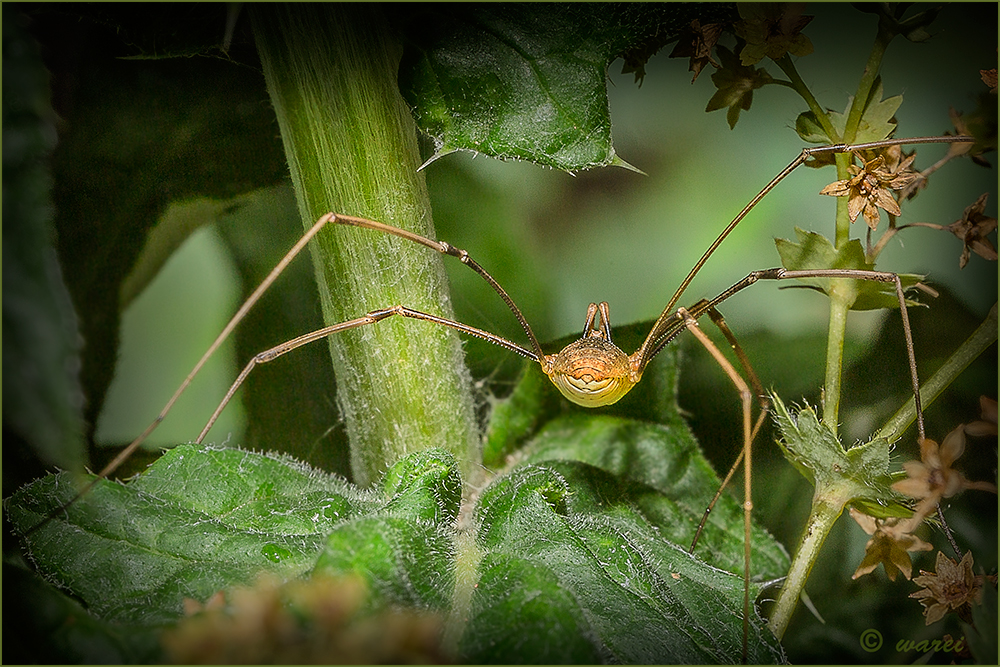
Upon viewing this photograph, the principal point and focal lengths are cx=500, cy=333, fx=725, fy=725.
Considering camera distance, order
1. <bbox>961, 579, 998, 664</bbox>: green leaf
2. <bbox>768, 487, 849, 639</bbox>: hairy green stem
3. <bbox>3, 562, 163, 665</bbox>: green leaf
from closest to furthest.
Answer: <bbox>3, 562, 163, 665</bbox>: green leaf < <bbox>961, 579, 998, 664</bbox>: green leaf < <bbox>768, 487, 849, 639</bbox>: hairy green stem

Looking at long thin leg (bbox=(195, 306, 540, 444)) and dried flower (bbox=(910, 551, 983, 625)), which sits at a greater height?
long thin leg (bbox=(195, 306, 540, 444))

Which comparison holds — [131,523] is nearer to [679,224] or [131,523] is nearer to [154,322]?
[154,322]

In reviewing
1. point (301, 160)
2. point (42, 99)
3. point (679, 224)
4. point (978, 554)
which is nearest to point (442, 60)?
point (301, 160)

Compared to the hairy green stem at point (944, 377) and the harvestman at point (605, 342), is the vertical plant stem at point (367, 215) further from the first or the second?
the hairy green stem at point (944, 377)

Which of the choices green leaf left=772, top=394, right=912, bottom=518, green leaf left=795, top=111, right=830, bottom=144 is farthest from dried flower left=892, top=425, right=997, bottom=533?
green leaf left=795, top=111, right=830, bottom=144

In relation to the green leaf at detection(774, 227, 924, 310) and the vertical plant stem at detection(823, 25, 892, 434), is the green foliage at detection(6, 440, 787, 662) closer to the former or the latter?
the vertical plant stem at detection(823, 25, 892, 434)

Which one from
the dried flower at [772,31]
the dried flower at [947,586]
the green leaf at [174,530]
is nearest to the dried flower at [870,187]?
the dried flower at [772,31]

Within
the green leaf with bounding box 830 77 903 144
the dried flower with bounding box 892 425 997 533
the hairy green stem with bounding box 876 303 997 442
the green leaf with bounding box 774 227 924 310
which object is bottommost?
the dried flower with bounding box 892 425 997 533
